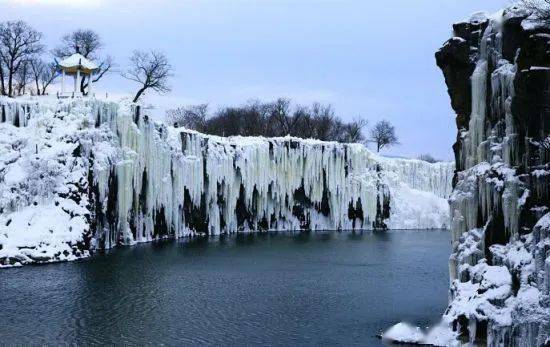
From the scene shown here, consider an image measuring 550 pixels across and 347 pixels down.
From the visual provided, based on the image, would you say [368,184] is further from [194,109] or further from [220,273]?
[194,109]

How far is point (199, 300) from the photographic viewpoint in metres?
20.8

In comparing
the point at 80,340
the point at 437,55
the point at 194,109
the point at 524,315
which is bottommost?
the point at 80,340

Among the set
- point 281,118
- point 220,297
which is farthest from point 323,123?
point 220,297

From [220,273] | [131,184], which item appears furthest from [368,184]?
[220,273]

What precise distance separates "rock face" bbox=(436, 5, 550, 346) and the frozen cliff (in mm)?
23

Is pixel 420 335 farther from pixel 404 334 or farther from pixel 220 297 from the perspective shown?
pixel 220 297

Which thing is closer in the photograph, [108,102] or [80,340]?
[80,340]

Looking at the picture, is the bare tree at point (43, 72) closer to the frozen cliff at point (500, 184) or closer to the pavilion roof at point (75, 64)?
Answer: the pavilion roof at point (75, 64)

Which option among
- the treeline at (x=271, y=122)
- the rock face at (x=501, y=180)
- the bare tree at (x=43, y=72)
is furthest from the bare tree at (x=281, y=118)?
the rock face at (x=501, y=180)

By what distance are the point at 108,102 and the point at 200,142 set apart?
10.9 m

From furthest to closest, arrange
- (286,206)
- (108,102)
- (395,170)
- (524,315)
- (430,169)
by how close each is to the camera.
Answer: (430,169) < (395,170) < (286,206) < (108,102) < (524,315)

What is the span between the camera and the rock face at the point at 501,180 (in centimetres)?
1366

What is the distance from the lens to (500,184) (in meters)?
15.5

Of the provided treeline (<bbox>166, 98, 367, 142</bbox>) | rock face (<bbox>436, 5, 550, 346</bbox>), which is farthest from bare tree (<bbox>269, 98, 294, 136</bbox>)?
rock face (<bbox>436, 5, 550, 346</bbox>)
